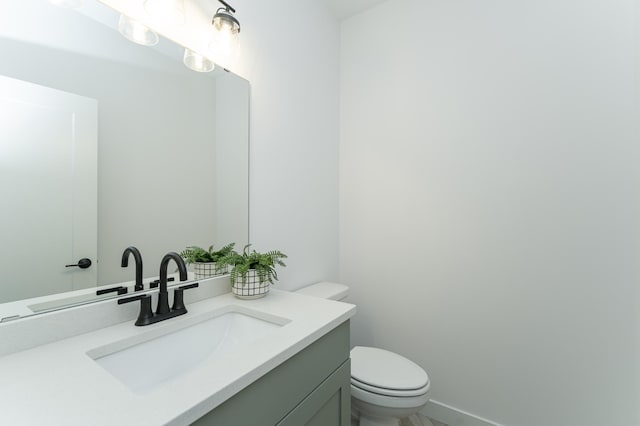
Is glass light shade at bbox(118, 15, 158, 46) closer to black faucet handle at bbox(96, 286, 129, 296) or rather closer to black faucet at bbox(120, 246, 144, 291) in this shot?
black faucet at bbox(120, 246, 144, 291)

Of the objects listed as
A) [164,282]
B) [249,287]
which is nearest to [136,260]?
[164,282]

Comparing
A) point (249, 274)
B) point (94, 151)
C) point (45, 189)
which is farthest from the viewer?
point (249, 274)

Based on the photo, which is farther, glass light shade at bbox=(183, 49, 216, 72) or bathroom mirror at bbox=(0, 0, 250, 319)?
glass light shade at bbox=(183, 49, 216, 72)

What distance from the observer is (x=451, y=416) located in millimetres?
1588

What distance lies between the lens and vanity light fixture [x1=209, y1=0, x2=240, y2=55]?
1.15 meters

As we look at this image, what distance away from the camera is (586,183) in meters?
1.30

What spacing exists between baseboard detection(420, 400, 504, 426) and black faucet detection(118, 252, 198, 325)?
156 cm

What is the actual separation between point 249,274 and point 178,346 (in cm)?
33

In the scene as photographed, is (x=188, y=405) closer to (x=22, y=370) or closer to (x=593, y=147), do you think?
(x=22, y=370)

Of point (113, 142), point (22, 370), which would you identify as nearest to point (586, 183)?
point (113, 142)

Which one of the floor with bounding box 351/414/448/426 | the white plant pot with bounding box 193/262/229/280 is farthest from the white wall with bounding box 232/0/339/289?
the floor with bounding box 351/414/448/426

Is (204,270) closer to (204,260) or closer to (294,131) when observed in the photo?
(204,260)

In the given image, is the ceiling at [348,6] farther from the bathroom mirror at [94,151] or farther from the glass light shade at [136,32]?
the glass light shade at [136,32]

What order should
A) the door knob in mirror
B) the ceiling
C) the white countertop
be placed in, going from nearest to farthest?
the white countertop
the door knob in mirror
the ceiling
